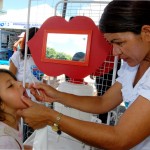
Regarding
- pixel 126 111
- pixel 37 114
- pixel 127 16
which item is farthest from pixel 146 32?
pixel 37 114

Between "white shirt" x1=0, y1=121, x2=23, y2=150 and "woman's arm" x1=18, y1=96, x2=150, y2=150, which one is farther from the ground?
"woman's arm" x1=18, y1=96, x2=150, y2=150

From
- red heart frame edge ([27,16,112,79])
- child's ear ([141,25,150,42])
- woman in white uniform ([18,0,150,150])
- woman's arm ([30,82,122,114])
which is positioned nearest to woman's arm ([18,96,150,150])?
woman in white uniform ([18,0,150,150])

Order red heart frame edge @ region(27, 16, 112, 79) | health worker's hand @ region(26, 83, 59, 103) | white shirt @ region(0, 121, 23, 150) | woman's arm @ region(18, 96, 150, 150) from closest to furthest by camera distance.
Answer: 1. woman's arm @ region(18, 96, 150, 150)
2. white shirt @ region(0, 121, 23, 150)
3. health worker's hand @ region(26, 83, 59, 103)
4. red heart frame edge @ region(27, 16, 112, 79)

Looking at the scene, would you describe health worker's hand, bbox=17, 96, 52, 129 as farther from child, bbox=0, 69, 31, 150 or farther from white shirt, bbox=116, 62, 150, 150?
white shirt, bbox=116, 62, 150, 150

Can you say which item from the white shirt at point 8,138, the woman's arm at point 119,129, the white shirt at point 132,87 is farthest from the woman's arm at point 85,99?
the woman's arm at point 119,129

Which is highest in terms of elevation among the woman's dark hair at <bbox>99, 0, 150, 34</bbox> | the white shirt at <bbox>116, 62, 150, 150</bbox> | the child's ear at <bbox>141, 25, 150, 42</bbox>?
the woman's dark hair at <bbox>99, 0, 150, 34</bbox>

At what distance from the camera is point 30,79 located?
1.65m

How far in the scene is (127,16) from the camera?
745mm

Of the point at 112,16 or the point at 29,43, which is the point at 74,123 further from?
the point at 29,43

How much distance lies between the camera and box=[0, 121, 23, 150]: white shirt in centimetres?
84

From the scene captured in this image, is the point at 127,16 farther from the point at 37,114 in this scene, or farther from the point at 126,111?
the point at 37,114

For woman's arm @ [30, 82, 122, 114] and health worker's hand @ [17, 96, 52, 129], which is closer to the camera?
health worker's hand @ [17, 96, 52, 129]

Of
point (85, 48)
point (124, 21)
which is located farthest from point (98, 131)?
point (85, 48)

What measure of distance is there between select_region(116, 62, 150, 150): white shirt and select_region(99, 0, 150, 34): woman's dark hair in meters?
0.17
